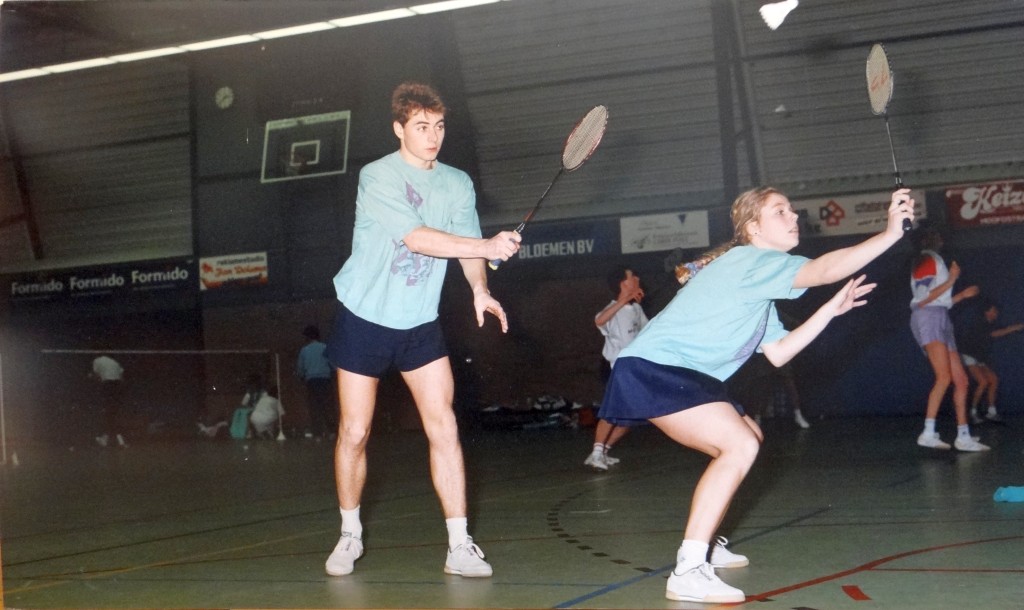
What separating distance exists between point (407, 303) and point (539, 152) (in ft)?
52.9

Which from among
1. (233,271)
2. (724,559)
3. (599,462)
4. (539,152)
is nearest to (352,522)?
(724,559)

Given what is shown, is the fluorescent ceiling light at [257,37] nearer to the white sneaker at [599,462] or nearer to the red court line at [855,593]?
the white sneaker at [599,462]

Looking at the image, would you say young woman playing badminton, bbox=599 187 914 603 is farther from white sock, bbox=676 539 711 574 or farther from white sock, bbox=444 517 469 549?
white sock, bbox=444 517 469 549

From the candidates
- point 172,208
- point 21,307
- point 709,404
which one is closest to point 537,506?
point 709,404

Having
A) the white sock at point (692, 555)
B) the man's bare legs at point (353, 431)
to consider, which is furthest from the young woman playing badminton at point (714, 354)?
the man's bare legs at point (353, 431)

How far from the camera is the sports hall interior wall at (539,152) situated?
18500mm

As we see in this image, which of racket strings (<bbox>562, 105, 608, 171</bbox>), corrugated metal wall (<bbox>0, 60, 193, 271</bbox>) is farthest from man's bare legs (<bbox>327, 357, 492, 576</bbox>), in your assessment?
corrugated metal wall (<bbox>0, 60, 193, 271</bbox>)

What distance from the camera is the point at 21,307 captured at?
80.8 feet

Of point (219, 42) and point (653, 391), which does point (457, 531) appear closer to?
point (653, 391)

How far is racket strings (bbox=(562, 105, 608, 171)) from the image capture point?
5133 millimetres

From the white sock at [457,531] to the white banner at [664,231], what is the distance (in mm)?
15450

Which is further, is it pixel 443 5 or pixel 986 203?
pixel 986 203

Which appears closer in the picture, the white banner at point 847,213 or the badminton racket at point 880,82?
the badminton racket at point 880,82

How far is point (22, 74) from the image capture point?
22609 mm
